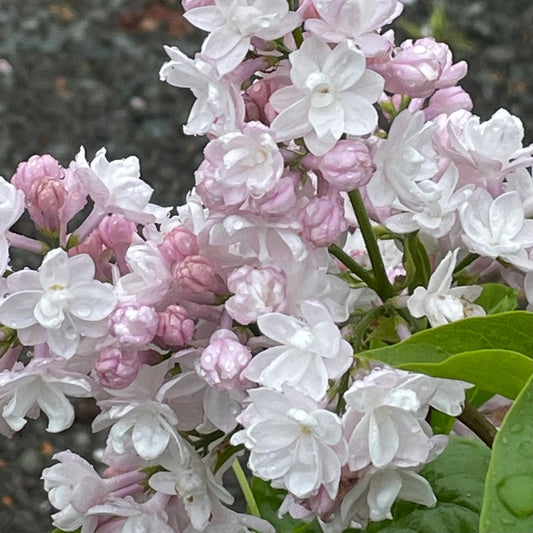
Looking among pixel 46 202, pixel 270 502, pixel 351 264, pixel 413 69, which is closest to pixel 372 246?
pixel 351 264

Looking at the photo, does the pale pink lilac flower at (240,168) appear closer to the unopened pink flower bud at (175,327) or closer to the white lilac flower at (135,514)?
the unopened pink flower bud at (175,327)

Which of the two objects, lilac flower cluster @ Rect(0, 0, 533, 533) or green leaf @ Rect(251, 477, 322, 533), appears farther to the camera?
green leaf @ Rect(251, 477, 322, 533)

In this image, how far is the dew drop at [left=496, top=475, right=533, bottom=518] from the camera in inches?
22.0

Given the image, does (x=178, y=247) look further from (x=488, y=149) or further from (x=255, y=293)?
(x=488, y=149)

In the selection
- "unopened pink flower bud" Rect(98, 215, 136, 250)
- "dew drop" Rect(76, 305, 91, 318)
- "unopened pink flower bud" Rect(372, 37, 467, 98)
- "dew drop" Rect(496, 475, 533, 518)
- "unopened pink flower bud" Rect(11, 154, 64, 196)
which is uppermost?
"unopened pink flower bud" Rect(372, 37, 467, 98)

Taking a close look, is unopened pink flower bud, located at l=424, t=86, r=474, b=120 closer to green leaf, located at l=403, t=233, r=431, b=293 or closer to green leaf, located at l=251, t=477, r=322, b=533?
green leaf, located at l=403, t=233, r=431, b=293

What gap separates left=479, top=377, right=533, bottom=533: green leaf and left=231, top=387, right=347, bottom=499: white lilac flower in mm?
120

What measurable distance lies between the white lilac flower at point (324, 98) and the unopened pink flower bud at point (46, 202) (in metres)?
0.18

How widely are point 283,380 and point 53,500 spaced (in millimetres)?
219

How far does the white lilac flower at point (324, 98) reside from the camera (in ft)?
2.27

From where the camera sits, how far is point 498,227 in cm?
75

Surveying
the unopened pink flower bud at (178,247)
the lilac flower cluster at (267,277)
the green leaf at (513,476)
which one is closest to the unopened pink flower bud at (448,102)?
the lilac flower cluster at (267,277)

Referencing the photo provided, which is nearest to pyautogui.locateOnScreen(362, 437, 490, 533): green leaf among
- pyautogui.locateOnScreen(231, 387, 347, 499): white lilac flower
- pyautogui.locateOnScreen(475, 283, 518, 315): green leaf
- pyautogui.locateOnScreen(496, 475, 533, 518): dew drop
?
pyautogui.locateOnScreen(475, 283, 518, 315): green leaf

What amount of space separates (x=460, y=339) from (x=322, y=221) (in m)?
0.12
